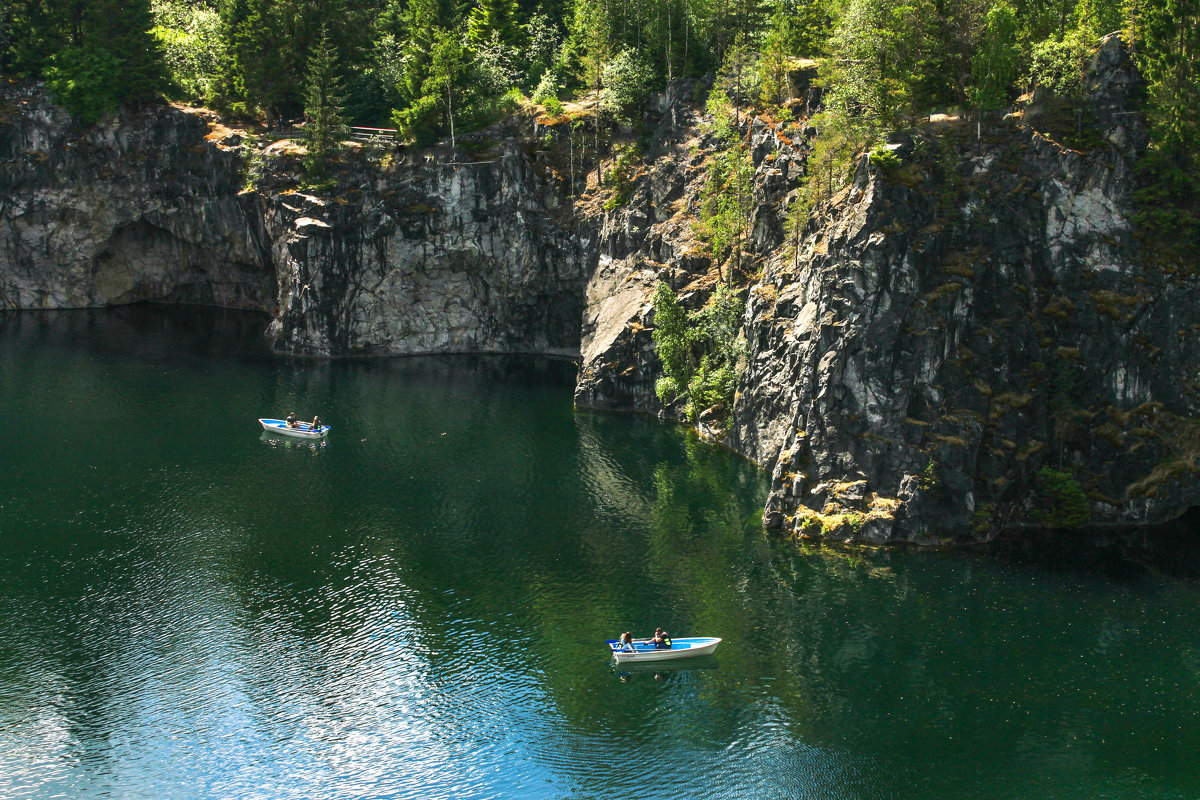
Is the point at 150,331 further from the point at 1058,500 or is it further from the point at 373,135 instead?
the point at 1058,500

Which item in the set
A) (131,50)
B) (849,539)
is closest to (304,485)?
(849,539)

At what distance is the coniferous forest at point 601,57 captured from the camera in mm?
65500

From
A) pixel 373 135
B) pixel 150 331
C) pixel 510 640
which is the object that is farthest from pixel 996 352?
pixel 150 331

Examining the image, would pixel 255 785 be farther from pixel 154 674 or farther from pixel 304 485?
pixel 304 485

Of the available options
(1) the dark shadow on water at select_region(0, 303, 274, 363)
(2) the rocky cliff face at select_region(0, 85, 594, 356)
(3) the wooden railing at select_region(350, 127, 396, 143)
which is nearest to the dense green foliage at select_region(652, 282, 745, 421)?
(2) the rocky cliff face at select_region(0, 85, 594, 356)

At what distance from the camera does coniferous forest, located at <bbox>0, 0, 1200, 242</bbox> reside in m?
65.5

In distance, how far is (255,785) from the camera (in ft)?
127

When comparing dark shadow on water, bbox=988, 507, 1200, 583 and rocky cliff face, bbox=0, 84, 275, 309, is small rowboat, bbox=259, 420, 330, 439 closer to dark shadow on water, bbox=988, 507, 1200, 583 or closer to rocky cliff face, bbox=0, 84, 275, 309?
rocky cliff face, bbox=0, 84, 275, 309

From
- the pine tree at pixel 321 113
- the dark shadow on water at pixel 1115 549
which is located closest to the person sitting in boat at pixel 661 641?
the dark shadow on water at pixel 1115 549

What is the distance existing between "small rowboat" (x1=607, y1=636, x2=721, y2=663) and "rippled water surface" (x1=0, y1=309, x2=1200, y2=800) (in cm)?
79

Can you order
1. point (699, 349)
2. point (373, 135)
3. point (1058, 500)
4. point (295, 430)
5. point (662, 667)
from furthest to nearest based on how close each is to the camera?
1. point (373, 135)
2. point (699, 349)
3. point (295, 430)
4. point (1058, 500)
5. point (662, 667)

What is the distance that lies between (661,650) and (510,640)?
779cm

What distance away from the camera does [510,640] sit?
162 ft

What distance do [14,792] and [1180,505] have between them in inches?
2547
